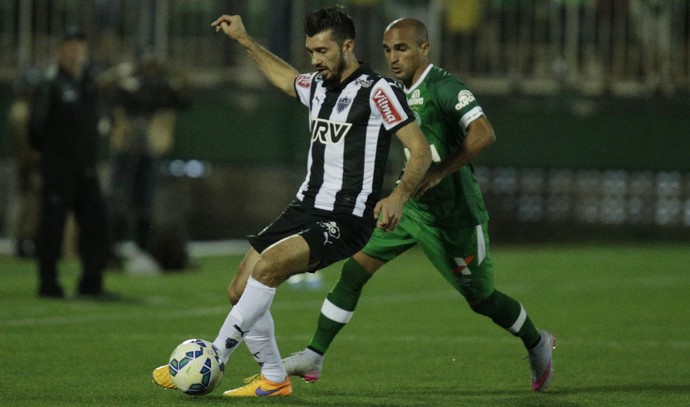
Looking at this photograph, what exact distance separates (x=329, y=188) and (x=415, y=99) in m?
0.95

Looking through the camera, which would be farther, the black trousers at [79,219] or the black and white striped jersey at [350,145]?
the black trousers at [79,219]

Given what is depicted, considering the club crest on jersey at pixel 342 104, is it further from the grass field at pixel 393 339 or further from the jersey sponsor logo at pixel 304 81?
the grass field at pixel 393 339

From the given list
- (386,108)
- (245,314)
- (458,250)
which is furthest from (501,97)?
(245,314)

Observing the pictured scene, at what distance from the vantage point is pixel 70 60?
13609mm

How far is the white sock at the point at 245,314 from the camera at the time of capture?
7547 millimetres

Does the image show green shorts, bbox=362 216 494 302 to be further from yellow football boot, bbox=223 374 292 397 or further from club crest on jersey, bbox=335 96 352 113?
yellow football boot, bbox=223 374 292 397

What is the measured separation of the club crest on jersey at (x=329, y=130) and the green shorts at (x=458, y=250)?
3.26 feet

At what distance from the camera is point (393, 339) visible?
10.9 metres

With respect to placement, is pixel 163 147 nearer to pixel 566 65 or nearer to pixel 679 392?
pixel 566 65

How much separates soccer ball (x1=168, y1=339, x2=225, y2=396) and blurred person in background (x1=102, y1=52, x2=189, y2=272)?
9667mm

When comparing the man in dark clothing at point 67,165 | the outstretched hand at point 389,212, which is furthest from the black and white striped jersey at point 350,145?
the man in dark clothing at point 67,165

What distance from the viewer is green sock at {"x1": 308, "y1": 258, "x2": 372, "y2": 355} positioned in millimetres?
8570

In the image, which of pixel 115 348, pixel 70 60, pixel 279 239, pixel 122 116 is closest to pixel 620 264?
pixel 122 116

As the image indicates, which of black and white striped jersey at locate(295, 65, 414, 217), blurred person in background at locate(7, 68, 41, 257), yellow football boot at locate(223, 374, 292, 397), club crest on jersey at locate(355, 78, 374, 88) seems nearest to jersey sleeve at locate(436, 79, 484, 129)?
black and white striped jersey at locate(295, 65, 414, 217)
